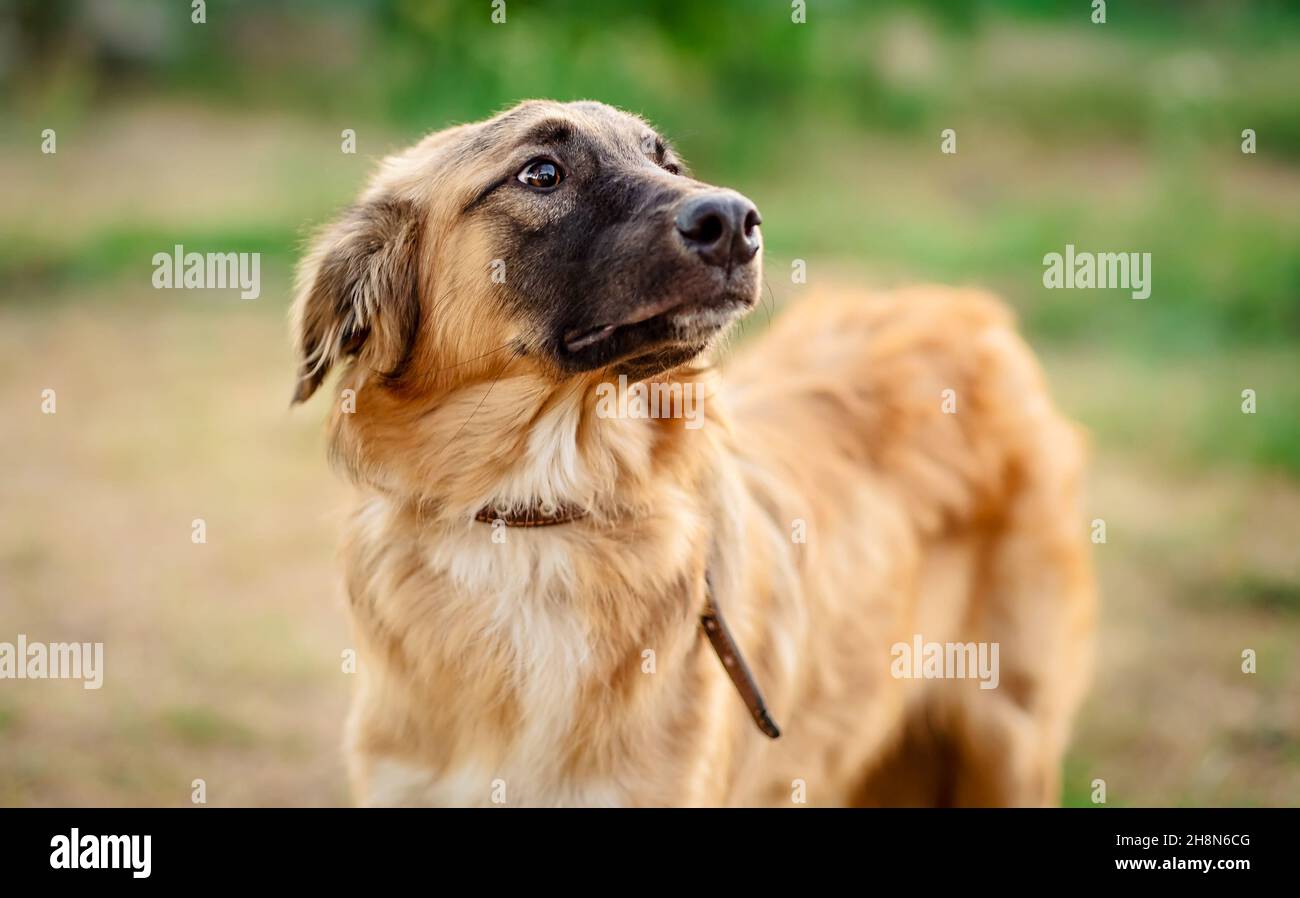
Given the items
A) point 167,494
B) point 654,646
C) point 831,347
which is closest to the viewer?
point 654,646

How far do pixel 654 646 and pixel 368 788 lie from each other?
33.9 inches

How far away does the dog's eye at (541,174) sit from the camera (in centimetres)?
321

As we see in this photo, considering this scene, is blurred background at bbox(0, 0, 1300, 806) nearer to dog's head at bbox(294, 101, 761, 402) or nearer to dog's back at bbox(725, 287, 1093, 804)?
dog's head at bbox(294, 101, 761, 402)

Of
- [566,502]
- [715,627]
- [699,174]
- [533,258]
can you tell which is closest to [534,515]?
[566,502]

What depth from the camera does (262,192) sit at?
420 inches

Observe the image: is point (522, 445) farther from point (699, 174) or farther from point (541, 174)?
point (699, 174)

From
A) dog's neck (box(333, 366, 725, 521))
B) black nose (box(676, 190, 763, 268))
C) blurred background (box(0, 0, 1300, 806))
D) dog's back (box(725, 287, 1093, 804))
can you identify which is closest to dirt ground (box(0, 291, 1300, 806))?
blurred background (box(0, 0, 1300, 806))

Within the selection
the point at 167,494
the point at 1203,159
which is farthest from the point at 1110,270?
the point at 167,494

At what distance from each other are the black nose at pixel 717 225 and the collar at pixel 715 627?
794 mm

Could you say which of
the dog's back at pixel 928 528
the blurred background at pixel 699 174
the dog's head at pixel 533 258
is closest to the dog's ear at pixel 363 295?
the dog's head at pixel 533 258

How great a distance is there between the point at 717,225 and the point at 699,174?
8.08 metres

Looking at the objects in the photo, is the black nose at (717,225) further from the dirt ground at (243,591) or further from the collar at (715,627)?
the dirt ground at (243,591)
